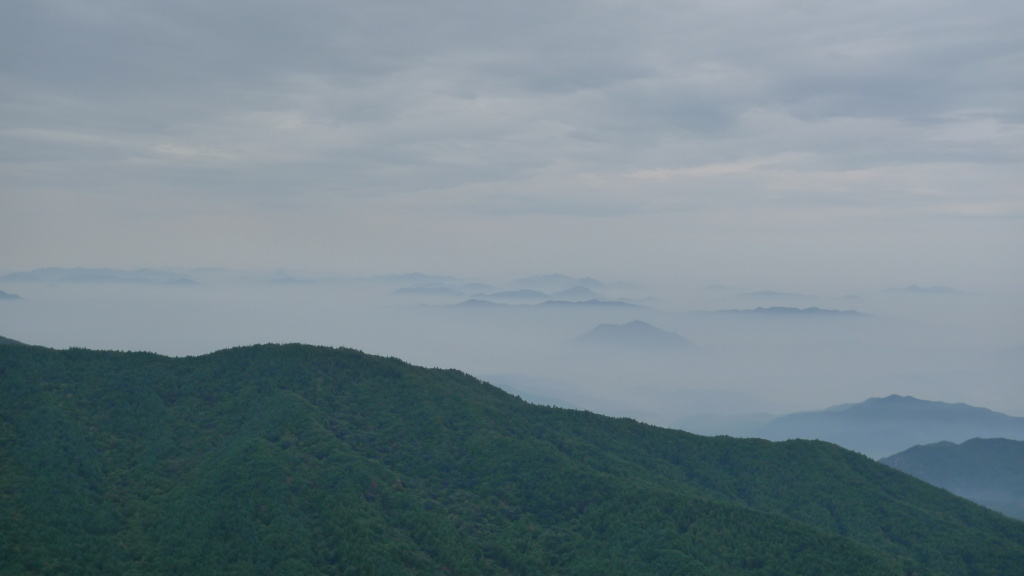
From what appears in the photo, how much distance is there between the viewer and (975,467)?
12331 centimetres

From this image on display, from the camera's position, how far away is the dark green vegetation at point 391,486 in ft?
99.6

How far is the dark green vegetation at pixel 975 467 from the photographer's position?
11259 centimetres

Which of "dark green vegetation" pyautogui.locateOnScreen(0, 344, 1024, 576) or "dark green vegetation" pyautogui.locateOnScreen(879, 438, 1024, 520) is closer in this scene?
"dark green vegetation" pyautogui.locateOnScreen(0, 344, 1024, 576)

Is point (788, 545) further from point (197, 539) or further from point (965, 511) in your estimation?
point (197, 539)

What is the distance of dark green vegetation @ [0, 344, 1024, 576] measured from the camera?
99.6 feet

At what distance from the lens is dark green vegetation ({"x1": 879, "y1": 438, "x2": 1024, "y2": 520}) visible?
113 metres

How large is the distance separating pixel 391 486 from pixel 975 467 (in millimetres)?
122478

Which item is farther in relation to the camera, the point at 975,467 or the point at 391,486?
the point at 975,467

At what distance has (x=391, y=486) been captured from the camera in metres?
36.6

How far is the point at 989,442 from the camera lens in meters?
132

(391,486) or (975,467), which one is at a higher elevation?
(975,467)

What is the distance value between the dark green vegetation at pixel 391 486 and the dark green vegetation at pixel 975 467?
3087 inches

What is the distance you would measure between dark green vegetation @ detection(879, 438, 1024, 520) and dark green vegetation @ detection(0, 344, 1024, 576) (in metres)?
78.4

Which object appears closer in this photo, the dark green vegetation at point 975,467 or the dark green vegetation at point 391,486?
the dark green vegetation at point 391,486
